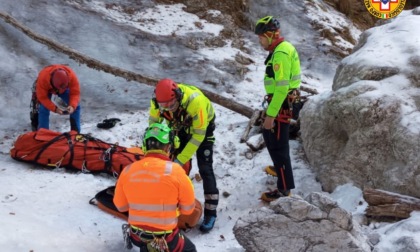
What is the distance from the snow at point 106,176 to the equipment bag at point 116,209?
80 mm

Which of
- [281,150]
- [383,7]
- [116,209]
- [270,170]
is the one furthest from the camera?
[383,7]

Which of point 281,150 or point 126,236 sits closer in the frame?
point 126,236

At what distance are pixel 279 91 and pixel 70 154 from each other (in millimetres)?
3185

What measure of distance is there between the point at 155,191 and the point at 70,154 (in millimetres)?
3171

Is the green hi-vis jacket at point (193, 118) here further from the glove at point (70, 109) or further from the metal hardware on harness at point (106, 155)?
the glove at point (70, 109)

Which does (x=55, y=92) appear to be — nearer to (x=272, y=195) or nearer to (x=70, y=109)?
(x=70, y=109)

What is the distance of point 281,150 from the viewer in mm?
5781

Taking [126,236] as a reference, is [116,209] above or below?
below

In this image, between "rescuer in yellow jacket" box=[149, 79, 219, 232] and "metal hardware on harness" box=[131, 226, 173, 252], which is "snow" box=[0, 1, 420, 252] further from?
"metal hardware on harness" box=[131, 226, 173, 252]

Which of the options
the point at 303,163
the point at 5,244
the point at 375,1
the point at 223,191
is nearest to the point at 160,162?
the point at 5,244

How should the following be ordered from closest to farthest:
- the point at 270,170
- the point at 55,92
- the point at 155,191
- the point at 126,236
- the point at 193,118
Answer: the point at 155,191 → the point at 126,236 → the point at 193,118 → the point at 270,170 → the point at 55,92

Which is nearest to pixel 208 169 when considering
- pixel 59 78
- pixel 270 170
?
pixel 270 170

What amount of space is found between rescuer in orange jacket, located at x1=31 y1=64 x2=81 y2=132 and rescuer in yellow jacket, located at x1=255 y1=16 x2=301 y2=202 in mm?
3363

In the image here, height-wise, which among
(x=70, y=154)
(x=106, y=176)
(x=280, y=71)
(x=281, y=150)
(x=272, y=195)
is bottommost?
(x=106, y=176)
